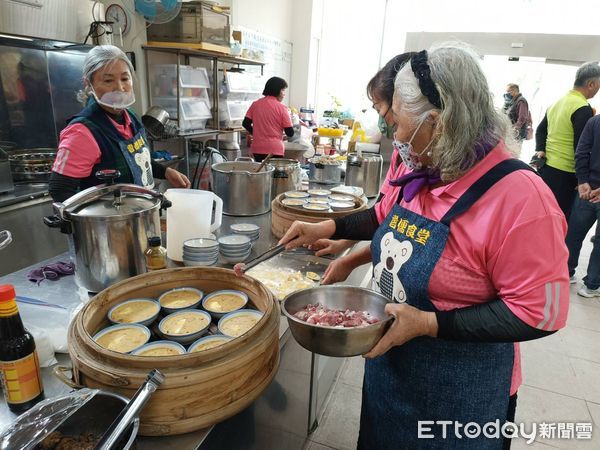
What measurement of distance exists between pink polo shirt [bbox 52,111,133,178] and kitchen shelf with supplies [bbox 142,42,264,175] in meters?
2.04

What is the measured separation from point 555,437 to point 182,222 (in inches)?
92.0

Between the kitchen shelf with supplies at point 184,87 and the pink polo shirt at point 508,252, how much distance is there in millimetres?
3285

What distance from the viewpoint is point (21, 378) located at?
0.84 meters

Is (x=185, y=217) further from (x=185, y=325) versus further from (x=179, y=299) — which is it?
(x=185, y=325)

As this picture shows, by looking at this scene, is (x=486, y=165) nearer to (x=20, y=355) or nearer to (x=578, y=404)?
(x=20, y=355)

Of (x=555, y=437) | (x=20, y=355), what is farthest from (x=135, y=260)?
(x=555, y=437)

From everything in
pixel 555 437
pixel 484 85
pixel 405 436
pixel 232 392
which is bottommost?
pixel 555 437

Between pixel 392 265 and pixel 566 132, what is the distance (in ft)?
11.4

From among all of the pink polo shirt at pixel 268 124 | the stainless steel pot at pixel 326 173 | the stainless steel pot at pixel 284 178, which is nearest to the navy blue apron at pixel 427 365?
the stainless steel pot at pixel 284 178

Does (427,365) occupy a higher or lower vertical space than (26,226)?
higher

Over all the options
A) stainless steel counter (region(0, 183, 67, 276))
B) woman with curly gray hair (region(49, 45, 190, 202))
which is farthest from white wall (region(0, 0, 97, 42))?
woman with curly gray hair (region(49, 45, 190, 202))

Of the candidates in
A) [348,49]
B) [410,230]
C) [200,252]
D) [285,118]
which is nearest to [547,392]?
[410,230]

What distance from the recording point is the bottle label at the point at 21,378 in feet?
2.73

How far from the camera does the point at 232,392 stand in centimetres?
91
